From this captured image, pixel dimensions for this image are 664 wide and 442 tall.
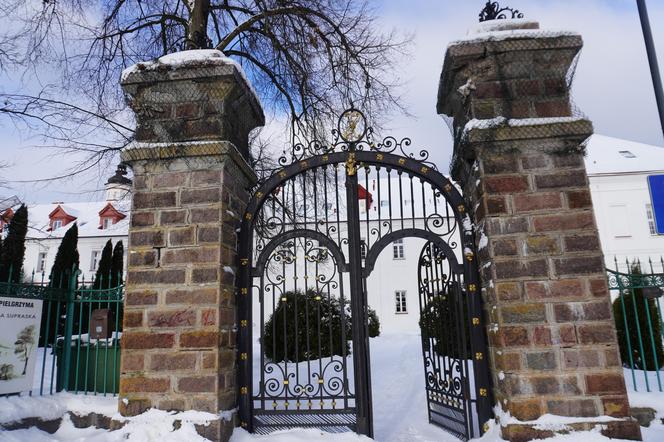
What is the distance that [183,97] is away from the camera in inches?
144

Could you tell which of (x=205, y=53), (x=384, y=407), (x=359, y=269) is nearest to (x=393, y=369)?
(x=384, y=407)

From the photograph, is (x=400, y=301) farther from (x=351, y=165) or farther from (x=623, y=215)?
(x=351, y=165)

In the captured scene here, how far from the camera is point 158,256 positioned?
3.44 meters

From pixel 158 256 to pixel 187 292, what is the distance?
1.24 ft

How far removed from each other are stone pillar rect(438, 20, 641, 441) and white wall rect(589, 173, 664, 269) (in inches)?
781

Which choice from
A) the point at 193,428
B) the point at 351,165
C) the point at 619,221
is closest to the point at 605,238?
the point at 619,221

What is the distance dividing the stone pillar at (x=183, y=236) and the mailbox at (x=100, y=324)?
1378 millimetres

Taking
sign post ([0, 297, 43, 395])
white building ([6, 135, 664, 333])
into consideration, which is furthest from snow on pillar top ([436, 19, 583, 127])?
white building ([6, 135, 664, 333])

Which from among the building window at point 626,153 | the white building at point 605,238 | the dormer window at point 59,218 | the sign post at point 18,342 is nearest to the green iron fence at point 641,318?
the sign post at point 18,342

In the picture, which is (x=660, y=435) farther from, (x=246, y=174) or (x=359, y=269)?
(x=246, y=174)

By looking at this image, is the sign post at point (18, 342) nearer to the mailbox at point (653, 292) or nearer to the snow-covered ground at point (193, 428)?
the snow-covered ground at point (193, 428)

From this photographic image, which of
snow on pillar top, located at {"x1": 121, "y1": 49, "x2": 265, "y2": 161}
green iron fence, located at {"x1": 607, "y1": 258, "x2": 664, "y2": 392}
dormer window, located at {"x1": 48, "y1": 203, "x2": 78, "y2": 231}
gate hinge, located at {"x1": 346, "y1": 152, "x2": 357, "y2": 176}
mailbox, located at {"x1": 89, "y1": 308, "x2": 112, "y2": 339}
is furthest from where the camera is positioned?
dormer window, located at {"x1": 48, "y1": 203, "x2": 78, "y2": 231}

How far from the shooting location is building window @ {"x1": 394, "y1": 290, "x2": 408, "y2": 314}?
2072 cm

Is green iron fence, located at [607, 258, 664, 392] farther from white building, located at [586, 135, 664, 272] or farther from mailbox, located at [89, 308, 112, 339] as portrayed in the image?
white building, located at [586, 135, 664, 272]
